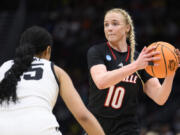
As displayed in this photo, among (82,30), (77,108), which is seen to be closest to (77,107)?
(77,108)

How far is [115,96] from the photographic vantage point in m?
4.25

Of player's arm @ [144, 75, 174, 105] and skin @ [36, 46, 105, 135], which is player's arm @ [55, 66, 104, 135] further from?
player's arm @ [144, 75, 174, 105]

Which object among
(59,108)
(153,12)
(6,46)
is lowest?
(59,108)

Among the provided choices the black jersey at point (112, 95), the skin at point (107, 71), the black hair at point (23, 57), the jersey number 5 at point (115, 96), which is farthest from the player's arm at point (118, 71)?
the black hair at point (23, 57)

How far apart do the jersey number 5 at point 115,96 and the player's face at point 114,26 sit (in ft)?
1.90

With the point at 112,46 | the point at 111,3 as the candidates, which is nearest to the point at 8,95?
the point at 112,46

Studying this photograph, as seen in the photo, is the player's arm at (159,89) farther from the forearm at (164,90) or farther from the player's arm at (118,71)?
the player's arm at (118,71)

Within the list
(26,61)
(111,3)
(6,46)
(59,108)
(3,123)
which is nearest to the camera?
(3,123)

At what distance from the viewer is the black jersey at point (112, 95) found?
13.9ft

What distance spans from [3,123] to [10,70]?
45cm

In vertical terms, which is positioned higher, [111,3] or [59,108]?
[111,3]

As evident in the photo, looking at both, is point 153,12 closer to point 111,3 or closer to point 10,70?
point 111,3

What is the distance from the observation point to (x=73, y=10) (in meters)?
14.6

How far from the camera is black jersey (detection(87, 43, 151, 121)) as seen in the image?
425 centimetres
